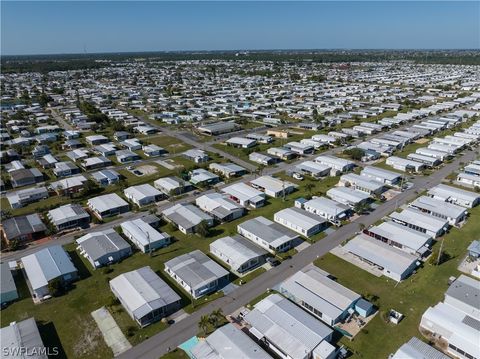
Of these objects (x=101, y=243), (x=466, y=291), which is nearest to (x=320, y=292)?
(x=466, y=291)

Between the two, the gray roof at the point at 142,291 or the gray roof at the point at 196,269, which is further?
the gray roof at the point at 196,269

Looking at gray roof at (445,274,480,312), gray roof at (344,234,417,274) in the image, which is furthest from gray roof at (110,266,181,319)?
gray roof at (445,274,480,312)

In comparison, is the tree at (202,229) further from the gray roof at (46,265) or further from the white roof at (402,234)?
the white roof at (402,234)

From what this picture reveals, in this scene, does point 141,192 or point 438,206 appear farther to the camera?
point 141,192

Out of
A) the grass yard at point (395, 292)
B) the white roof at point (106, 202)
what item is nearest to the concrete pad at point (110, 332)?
the grass yard at point (395, 292)

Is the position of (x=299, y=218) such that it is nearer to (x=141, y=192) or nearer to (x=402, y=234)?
(x=402, y=234)

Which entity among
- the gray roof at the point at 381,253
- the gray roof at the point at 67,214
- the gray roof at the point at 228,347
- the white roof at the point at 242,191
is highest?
the white roof at the point at 242,191

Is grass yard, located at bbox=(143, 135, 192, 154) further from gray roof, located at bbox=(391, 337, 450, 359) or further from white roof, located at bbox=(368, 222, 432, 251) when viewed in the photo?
gray roof, located at bbox=(391, 337, 450, 359)
